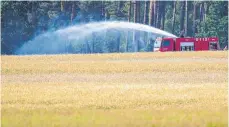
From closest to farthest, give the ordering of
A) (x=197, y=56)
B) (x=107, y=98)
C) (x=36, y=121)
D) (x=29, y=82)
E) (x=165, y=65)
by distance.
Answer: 1. (x=36, y=121)
2. (x=107, y=98)
3. (x=29, y=82)
4. (x=165, y=65)
5. (x=197, y=56)

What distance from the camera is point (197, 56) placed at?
141ft

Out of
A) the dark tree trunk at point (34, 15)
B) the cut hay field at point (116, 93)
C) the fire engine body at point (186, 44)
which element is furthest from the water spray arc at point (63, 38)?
the cut hay field at point (116, 93)

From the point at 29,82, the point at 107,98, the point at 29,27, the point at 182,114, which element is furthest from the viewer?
the point at 29,27

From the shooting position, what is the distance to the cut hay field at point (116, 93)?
53.9ft

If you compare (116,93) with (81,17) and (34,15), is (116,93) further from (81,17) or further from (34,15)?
(81,17)

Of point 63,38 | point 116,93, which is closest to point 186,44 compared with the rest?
point 63,38

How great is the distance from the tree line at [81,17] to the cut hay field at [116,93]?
1758 inches

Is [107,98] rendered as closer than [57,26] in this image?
Yes

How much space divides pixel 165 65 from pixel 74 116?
19.8 meters

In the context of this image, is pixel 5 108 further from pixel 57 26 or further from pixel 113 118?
pixel 57 26

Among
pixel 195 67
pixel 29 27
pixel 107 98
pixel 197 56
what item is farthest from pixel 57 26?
pixel 107 98

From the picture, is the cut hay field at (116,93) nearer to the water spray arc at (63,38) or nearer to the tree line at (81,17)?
the tree line at (81,17)

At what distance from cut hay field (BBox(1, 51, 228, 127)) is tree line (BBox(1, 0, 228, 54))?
44649 mm

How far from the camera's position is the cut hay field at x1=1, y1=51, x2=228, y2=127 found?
16438 mm
